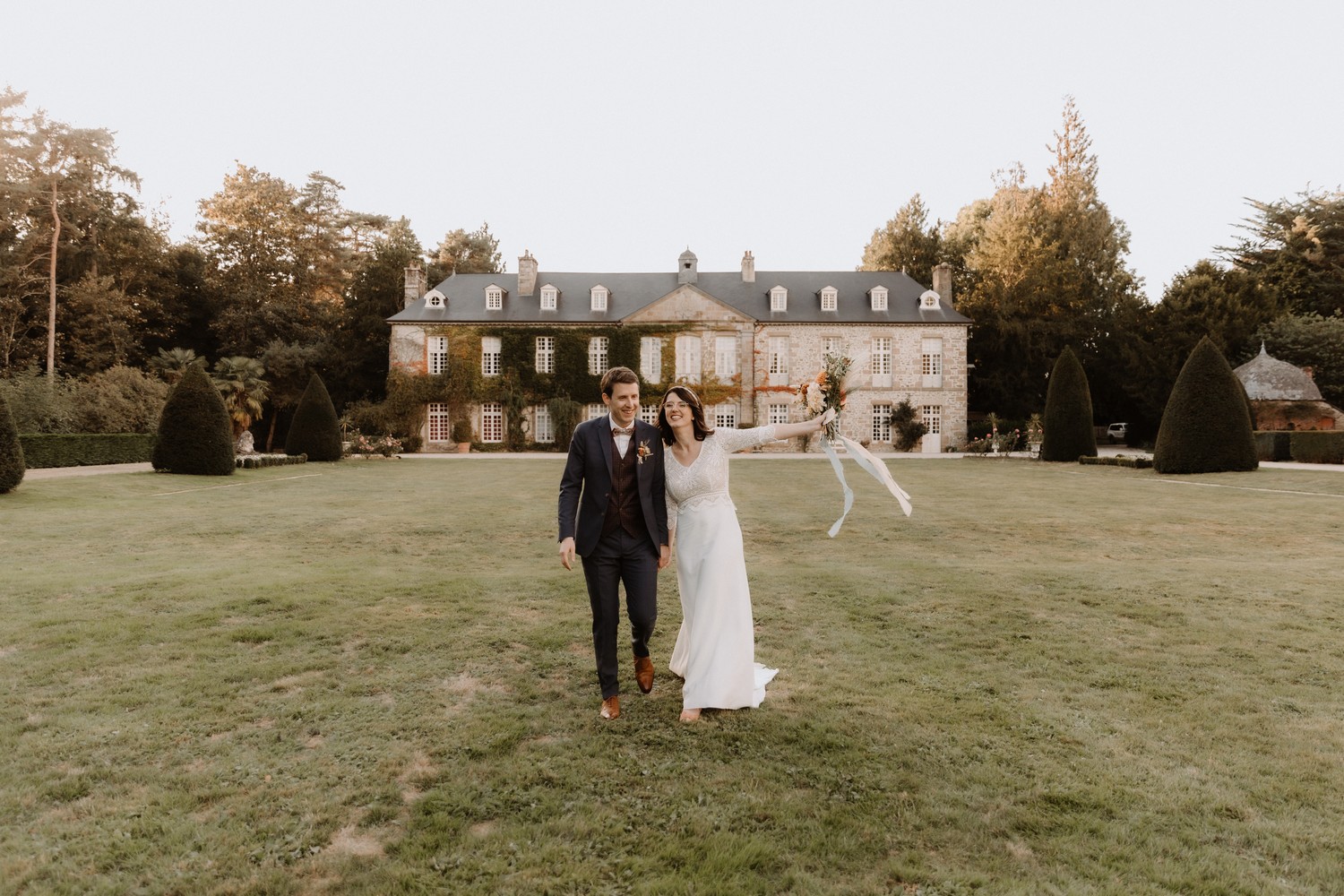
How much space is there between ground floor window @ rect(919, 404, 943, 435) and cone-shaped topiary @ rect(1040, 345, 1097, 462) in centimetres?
1167

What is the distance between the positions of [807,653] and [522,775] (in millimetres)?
2335

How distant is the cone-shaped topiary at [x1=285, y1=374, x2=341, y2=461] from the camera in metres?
25.4

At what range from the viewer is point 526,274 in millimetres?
38219

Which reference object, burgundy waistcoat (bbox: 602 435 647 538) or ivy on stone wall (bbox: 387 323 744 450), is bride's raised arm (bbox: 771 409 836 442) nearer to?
burgundy waistcoat (bbox: 602 435 647 538)

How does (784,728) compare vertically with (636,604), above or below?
below

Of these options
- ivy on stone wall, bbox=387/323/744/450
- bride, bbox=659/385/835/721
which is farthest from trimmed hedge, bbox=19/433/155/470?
bride, bbox=659/385/835/721

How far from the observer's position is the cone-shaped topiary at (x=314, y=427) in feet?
83.3

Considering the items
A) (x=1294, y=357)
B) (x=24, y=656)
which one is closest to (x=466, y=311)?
(x=24, y=656)

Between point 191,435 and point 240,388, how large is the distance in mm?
8926

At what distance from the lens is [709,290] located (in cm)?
3881

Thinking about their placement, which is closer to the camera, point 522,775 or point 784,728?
point 522,775

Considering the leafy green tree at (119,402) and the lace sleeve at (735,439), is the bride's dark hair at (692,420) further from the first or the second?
the leafy green tree at (119,402)

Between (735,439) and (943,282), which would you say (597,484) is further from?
(943,282)

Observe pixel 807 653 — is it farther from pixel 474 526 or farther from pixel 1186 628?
pixel 474 526
